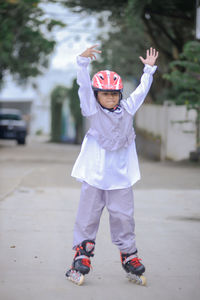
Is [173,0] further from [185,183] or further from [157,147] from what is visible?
[185,183]

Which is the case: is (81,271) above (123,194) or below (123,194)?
below

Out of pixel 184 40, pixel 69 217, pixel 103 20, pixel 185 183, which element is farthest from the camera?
pixel 103 20

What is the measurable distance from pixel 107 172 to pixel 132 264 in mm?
759

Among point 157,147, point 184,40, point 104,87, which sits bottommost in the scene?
point 157,147

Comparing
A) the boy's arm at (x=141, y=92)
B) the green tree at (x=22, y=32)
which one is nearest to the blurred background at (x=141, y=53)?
the green tree at (x=22, y=32)

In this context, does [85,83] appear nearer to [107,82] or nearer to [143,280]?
[107,82]

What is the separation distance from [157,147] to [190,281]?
598 inches

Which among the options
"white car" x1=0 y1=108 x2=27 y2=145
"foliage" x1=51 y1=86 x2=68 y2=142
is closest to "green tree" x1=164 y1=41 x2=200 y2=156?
"white car" x1=0 y1=108 x2=27 y2=145

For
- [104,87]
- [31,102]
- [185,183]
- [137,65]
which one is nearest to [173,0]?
[185,183]

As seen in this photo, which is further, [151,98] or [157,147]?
[151,98]

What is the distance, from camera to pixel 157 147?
19844mm

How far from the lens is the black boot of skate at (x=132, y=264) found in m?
4.68

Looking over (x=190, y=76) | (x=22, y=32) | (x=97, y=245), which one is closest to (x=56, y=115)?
(x=22, y=32)

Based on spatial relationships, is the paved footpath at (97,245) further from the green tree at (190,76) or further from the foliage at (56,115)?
the foliage at (56,115)
